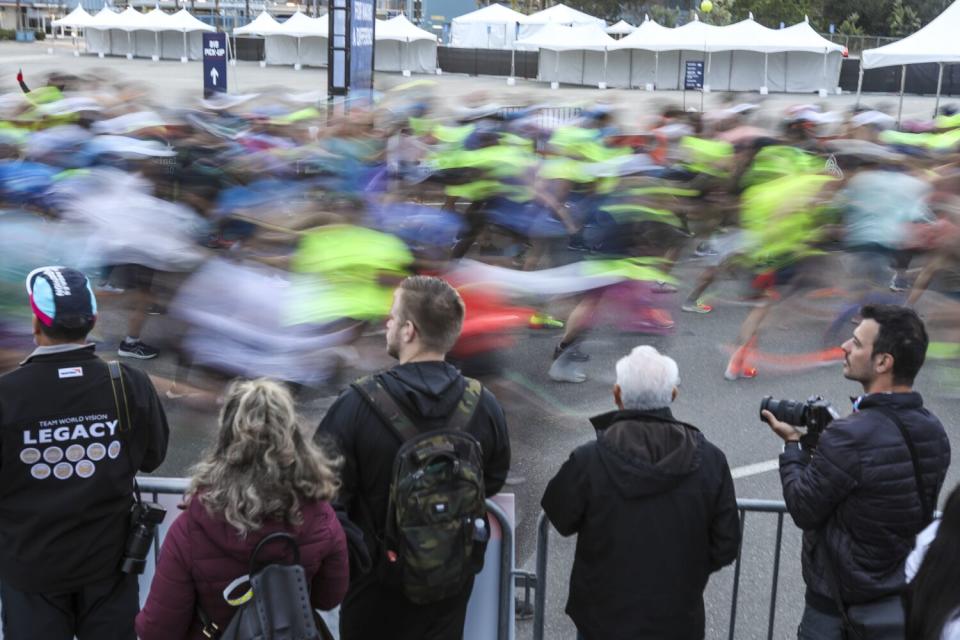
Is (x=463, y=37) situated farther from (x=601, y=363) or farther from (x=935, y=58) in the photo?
(x=601, y=363)

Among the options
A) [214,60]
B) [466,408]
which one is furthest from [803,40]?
[466,408]

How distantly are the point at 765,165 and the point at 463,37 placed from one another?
44735 millimetres

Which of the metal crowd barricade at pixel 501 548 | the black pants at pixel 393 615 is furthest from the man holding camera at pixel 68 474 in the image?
the black pants at pixel 393 615

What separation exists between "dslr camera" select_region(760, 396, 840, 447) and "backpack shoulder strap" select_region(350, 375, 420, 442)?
1.26 meters

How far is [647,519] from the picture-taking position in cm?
321

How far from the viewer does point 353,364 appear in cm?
589

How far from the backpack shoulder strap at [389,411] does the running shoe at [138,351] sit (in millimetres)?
5111

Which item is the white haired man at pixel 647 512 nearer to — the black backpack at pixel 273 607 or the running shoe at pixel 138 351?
the black backpack at pixel 273 607

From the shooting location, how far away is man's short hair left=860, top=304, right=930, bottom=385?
3363mm

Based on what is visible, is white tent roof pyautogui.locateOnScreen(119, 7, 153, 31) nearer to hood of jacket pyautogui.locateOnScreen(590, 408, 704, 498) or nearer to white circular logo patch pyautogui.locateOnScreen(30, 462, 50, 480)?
white circular logo patch pyautogui.locateOnScreen(30, 462, 50, 480)

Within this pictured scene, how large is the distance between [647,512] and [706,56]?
3874 centimetres

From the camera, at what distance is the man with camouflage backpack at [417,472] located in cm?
301

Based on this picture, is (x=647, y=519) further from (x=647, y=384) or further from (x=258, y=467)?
(x=258, y=467)

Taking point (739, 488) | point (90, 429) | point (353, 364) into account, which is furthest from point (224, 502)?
point (739, 488)
